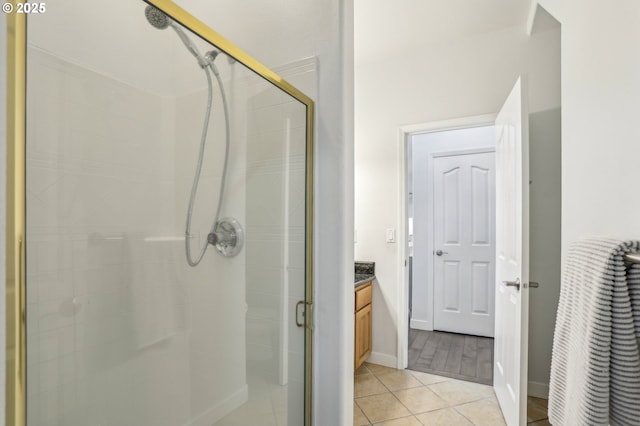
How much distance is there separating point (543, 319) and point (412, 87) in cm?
209

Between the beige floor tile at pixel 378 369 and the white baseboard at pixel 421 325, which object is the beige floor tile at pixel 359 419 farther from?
the white baseboard at pixel 421 325

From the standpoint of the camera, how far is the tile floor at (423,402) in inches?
84.4

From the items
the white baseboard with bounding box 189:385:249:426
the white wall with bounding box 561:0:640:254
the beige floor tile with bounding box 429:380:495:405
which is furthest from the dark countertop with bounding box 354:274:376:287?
the white baseboard with bounding box 189:385:249:426

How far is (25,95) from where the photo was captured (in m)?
0.62

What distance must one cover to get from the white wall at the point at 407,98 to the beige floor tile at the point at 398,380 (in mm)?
178

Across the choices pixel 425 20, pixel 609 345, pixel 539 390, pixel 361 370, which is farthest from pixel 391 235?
pixel 609 345

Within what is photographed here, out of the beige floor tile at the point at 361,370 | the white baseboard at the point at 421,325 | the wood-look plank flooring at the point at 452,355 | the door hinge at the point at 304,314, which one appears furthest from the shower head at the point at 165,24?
the white baseboard at the point at 421,325

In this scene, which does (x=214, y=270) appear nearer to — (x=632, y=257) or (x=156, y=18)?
(x=156, y=18)

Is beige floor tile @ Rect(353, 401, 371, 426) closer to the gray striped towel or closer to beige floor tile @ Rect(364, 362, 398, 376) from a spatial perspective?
beige floor tile @ Rect(364, 362, 398, 376)

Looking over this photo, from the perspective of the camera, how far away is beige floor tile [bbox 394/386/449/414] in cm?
229

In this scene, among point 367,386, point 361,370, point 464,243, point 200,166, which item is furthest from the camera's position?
point 464,243

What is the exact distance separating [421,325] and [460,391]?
58.5 inches

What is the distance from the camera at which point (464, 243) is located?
3.79 m

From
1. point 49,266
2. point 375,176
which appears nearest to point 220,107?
point 49,266
